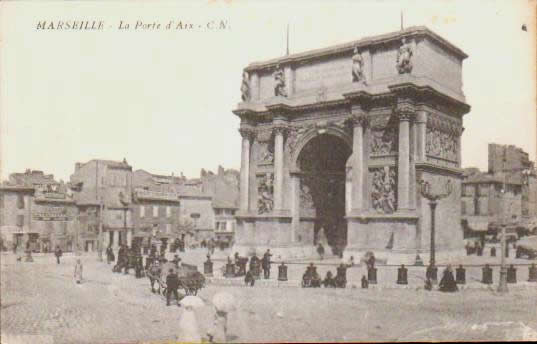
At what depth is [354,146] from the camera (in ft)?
68.6

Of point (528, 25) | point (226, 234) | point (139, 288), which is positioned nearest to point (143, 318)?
point (139, 288)

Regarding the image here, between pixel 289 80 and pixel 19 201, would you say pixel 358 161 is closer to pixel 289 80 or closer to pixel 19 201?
pixel 289 80

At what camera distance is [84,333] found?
405 inches

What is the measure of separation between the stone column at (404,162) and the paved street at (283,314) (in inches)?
232

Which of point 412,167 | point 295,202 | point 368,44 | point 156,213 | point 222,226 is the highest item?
point 368,44

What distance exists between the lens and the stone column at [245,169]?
80.4 feet

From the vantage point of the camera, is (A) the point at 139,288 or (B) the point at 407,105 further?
(B) the point at 407,105

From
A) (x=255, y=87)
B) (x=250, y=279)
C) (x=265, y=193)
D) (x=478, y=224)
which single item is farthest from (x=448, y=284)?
(x=478, y=224)

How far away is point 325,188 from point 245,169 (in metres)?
3.73

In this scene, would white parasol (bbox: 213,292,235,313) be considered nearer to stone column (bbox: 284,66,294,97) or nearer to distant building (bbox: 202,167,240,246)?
stone column (bbox: 284,66,294,97)

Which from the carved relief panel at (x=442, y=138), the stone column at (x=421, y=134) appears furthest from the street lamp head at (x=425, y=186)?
the carved relief panel at (x=442, y=138)

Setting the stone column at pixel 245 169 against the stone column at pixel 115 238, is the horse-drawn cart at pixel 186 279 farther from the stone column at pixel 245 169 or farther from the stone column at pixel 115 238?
the stone column at pixel 115 238

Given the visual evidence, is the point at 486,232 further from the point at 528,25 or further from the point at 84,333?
the point at 84,333

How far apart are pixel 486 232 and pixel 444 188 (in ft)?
74.2
